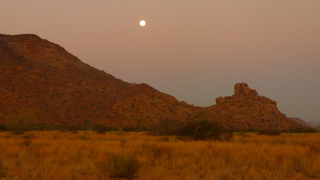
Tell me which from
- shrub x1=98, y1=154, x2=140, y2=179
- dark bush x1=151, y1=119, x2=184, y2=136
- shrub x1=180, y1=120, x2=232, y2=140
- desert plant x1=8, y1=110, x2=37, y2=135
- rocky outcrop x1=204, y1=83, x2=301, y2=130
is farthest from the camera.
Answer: rocky outcrop x1=204, y1=83, x2=301, y2=130

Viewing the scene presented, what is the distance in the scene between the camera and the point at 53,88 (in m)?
67.4

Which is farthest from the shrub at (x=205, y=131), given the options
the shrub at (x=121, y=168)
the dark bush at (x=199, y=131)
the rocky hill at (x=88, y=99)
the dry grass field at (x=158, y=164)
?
the rocky hill at (x=88, y=99)

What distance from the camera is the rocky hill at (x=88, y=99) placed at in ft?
200

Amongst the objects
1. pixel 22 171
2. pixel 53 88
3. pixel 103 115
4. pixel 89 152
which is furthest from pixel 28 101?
pixel 22 171

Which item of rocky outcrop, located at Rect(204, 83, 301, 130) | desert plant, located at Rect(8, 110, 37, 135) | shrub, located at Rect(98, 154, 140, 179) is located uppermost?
rocky outcrop, located at Rect(204, 83, 301, 130)

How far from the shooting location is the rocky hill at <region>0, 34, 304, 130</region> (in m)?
60.8

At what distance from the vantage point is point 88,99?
220ft

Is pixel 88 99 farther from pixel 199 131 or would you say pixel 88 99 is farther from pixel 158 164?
pixel 158 164

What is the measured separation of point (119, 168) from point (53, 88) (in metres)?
60.1

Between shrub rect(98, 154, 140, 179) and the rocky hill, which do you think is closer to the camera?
shrub rect(98, 154, 140, 179)

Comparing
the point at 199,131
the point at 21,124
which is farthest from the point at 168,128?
the point at 21,124

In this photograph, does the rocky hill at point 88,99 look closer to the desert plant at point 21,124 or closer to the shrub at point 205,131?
the desert plant at point 21,124

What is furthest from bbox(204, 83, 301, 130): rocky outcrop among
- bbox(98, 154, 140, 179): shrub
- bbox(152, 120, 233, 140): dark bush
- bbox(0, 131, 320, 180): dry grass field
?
bbox(98, 154, 140, 179): shrub

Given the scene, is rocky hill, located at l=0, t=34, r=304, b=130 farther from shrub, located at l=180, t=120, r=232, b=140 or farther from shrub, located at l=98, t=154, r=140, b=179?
shrub, located at l=98, t=154, r=140, b=179
